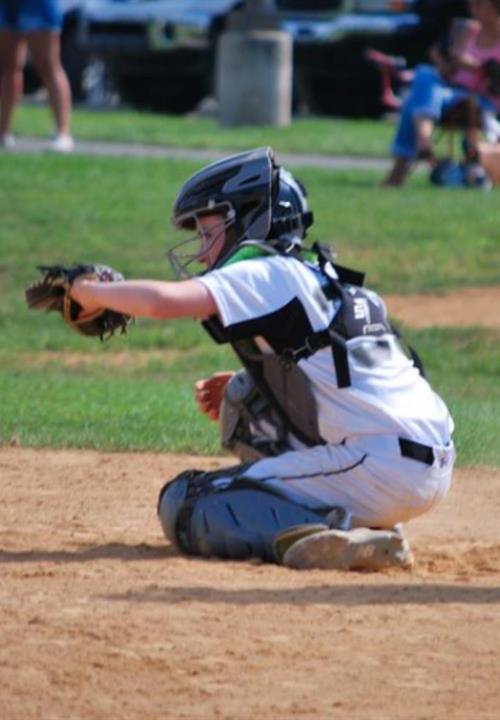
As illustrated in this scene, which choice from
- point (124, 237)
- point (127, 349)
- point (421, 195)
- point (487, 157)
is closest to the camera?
point (487, 157)

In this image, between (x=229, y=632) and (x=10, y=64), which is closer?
(x=229, y=632)

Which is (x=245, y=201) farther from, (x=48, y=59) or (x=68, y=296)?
(x=48, y=59)

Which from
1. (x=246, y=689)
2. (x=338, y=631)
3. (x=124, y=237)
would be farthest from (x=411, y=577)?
(x=124, y=237)

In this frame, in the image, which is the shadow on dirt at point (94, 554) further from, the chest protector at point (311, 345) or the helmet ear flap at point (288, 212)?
the helmet ear flap at point (288, 212)

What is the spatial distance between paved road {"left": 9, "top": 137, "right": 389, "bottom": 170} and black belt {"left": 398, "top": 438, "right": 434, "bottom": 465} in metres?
13.5

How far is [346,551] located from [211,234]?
1119 millimetres

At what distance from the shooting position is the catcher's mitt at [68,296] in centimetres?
619

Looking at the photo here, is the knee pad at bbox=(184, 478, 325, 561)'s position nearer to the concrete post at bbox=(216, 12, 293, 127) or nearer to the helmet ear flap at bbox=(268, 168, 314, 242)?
the helmet ear flap at bbox=(268, 168, 314, 242)

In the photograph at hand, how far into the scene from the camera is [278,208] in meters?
6.55

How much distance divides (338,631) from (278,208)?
1.62m

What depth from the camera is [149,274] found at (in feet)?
48.4

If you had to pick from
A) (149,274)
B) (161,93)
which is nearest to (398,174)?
(149,274)

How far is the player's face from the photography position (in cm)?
655

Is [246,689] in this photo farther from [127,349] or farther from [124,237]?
[124,237]
